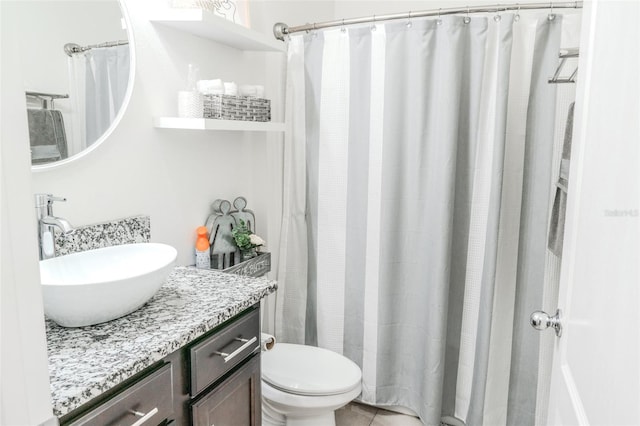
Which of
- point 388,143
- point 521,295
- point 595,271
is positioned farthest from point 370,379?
point 595,271

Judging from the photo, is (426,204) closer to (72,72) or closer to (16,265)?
(72,72)

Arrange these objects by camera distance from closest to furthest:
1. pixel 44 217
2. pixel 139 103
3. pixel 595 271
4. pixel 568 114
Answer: pixel 595 271 < pixel 44 217 < pixel 139 103 < pixel 568 114

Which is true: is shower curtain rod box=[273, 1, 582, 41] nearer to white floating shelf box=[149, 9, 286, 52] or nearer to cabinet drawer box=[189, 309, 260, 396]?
white floating shelf box=[149, 9, 286, 52]

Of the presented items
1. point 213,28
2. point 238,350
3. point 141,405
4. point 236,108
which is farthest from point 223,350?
point 213,28

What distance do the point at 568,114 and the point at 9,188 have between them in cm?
183

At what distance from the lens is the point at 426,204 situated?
2150mm

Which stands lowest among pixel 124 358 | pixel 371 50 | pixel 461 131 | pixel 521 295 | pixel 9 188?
pixel 521 295

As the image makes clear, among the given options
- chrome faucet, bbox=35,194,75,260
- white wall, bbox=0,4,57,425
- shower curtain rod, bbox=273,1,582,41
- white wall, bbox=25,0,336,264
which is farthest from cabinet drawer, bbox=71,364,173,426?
shower curtain rod, bbox=273,1,582,41

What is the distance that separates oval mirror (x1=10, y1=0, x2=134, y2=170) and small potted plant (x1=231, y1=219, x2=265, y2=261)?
0.68 m

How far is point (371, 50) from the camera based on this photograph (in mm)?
2170

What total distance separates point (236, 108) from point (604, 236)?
138 cm

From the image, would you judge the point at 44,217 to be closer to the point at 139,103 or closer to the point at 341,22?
the point at 139,103

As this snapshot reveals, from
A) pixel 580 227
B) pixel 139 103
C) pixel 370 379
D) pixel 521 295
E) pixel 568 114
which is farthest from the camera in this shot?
pixel 370 379

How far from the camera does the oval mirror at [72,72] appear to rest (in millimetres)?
1339
